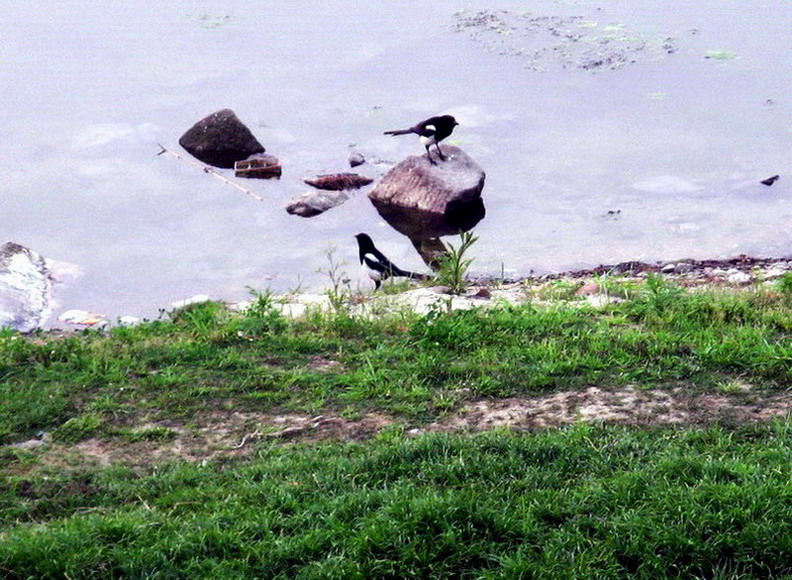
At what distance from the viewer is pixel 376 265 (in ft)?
31.7

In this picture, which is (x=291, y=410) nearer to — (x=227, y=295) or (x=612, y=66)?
(x=227, y=295)

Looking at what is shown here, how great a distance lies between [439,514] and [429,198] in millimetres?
7540

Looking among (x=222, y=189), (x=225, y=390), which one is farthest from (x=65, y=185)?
(x=225, y=390)

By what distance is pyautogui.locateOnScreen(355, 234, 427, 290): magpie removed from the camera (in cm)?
945

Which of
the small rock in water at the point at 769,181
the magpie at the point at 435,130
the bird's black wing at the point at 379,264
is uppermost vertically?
the magpie at the point at 435,130

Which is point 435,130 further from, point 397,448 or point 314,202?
point 397,448

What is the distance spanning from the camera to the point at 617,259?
10500 mm

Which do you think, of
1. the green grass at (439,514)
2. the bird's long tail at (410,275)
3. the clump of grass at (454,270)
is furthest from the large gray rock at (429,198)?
the green grass at (439,514)

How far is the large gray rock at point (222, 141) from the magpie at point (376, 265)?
3299 millimetres

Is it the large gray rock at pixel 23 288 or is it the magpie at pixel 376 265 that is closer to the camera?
the large gray rock at pixel 23 288

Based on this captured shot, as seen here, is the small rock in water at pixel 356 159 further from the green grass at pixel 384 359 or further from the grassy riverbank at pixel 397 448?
the green grass at pixel 384 359

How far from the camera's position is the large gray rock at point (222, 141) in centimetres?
1279

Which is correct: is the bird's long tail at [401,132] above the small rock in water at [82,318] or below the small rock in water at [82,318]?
above

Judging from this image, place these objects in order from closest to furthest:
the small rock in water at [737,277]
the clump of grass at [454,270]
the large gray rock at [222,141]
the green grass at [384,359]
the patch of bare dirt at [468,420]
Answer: the patch of bare dirt at [468,420] → the green grass at [384,359] → the clump of grass at [454,270] → the small rock in water at [737,277] → the large gray rock at [222,141]
